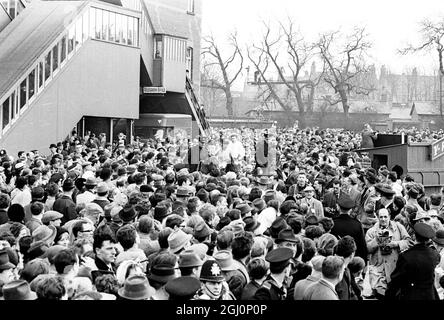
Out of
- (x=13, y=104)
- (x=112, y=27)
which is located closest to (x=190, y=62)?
(x=112, y=27)

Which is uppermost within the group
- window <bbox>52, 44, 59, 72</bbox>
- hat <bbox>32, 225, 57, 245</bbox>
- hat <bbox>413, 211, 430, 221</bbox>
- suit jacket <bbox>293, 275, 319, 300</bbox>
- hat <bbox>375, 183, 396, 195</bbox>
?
window <bbox>52, 44, 59, 72</bbox>

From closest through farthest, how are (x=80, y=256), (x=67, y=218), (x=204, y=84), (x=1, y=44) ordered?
(x=80, y=256), (x=67, y=218), (x=1, y=44), (x=204, y=84)

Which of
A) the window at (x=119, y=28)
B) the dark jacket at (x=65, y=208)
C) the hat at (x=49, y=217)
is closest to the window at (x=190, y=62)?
the window at (x=119, y=28)

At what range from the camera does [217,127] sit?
50.1m

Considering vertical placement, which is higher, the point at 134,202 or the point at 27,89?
the point at 27,89

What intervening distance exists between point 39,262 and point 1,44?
949 inches

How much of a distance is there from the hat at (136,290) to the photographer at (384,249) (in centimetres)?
375

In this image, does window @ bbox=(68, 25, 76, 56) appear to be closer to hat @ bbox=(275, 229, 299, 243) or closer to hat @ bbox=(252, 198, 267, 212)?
hat @ bbox=(252, 198, 267, 212)

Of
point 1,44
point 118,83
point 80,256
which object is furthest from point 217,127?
point 80,256

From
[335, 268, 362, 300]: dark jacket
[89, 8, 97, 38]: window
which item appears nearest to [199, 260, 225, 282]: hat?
[335, 268, 362, 300]: dark jacket

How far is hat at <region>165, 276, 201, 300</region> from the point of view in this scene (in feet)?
18.3

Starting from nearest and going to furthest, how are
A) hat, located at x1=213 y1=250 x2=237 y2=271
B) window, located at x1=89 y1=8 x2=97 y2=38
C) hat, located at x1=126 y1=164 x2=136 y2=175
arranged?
hat, located at x1=213 y1=250 x2=237 y2=271, hat, located at x1=126 y1=164 x2=136 y2=175, window, located at x1=89 y1=8 x2=97 y2=38

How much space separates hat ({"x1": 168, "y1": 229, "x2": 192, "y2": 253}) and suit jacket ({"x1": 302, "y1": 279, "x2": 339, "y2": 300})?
1.81 m
